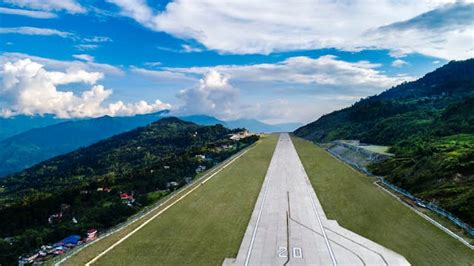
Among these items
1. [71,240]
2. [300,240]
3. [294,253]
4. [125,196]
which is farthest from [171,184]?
[294,253]

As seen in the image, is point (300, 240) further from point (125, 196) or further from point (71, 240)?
point (125, 196)

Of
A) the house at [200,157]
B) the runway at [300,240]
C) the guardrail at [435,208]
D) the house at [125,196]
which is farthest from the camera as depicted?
the house at [200,157]

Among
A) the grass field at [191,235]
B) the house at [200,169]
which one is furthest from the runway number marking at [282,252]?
the house at [200,169]

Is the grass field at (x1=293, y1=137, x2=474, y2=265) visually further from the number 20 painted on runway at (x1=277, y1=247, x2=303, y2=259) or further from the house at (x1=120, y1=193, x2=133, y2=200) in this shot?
the house at (x1=120, y1=193, x2=133, y2=200)

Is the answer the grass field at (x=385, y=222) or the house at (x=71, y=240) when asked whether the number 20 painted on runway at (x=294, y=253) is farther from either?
the house at (x=71, y=240)

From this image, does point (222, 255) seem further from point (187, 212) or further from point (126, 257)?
point (187, 212)

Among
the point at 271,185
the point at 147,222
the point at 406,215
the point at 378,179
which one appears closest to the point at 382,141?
the point at 378,179
